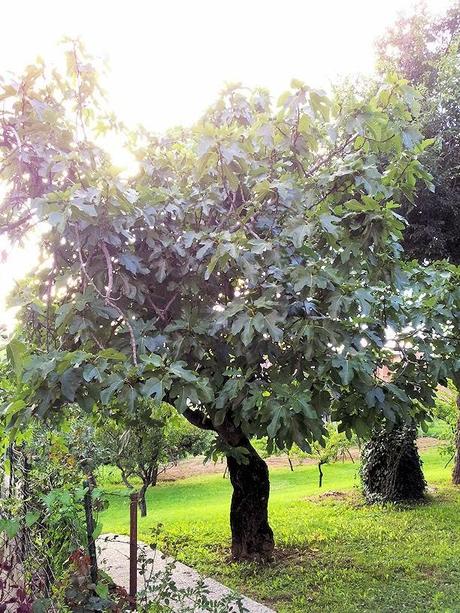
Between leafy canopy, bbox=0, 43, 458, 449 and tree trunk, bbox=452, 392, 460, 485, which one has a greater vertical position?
leafy canopy, bbox=0, 43, 458, 449

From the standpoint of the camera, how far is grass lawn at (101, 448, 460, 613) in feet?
12.2

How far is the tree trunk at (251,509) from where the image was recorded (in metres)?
4.61

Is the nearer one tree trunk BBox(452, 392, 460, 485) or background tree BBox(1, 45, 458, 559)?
background tree BBox(1, 45, 458, 559)

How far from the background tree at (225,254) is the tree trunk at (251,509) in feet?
6.82

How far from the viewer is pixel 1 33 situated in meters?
2.54

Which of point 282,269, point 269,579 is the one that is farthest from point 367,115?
point 269,579

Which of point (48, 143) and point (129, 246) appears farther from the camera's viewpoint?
point (129, 246)

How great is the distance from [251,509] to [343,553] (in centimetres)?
93

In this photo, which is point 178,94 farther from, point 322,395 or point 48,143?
point 322,395

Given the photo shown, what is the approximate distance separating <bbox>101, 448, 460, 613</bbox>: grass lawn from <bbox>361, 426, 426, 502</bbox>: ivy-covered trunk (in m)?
0.25

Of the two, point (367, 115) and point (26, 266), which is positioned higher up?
point (367, 115)

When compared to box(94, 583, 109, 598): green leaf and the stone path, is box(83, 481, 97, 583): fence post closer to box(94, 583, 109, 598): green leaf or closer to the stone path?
box(94, 583, 109, 598): green leaf

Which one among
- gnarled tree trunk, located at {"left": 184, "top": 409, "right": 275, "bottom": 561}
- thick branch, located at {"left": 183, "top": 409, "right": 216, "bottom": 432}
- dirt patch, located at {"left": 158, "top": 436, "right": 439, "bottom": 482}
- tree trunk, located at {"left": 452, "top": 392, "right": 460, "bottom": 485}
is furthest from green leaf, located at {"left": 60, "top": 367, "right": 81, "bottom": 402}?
dirt patch, located at {"left": 158, "top": 436, "right": 439, "bottom": 482}

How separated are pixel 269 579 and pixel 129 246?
298 centimetres
